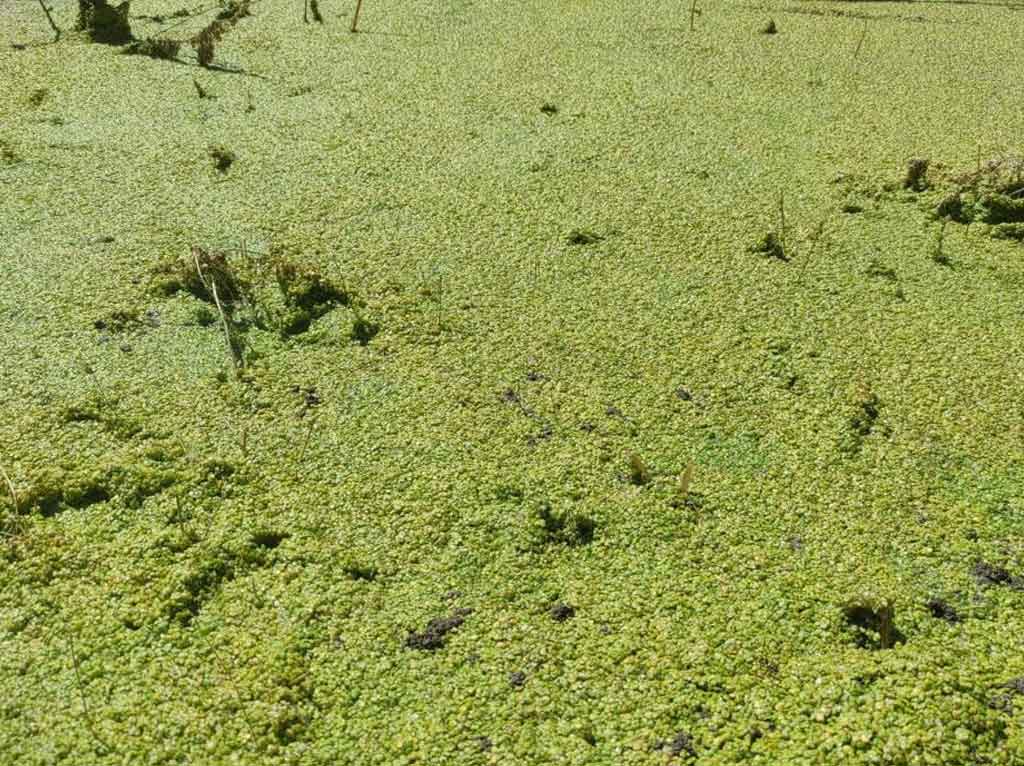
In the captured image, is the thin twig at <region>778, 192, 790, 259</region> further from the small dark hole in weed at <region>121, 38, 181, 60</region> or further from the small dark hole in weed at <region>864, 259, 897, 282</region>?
the small dark hole in weed at <region>121, 38, 181, 60</region>

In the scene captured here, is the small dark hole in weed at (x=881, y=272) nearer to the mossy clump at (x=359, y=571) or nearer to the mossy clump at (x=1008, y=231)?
the mossy clump at (x=1008, y=231)

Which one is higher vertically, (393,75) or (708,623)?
(393,75)

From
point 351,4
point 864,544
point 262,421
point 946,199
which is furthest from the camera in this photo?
point 351,4

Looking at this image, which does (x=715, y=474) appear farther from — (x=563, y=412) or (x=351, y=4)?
(x=351, y=4)

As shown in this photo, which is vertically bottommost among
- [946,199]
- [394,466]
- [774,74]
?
[394,466]

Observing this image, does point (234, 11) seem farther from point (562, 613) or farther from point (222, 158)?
point (562, 613)

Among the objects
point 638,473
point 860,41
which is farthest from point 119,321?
point 860,41

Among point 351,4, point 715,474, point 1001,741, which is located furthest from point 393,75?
point 1001,741
